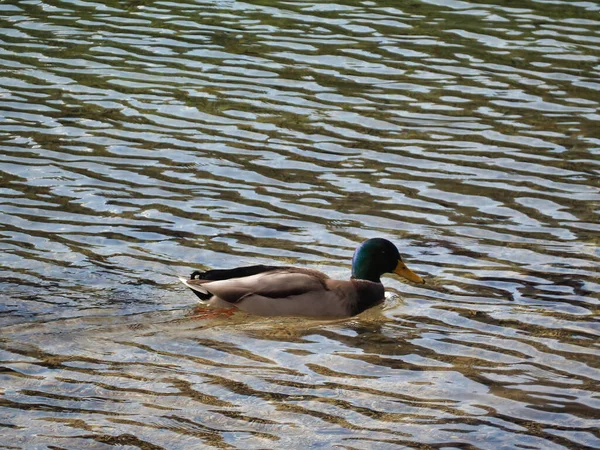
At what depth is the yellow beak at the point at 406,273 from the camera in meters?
10.5

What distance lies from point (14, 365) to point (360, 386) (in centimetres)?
224

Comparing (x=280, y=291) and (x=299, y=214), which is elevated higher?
(x=299, y=214)

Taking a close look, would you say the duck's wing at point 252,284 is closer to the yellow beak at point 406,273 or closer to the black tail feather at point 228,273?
the black tail feather at point 228,273

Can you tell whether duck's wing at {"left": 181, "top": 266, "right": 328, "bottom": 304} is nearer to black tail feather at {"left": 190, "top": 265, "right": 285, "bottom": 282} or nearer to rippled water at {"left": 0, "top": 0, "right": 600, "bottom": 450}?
black tail feather at {"left": 190, "top": 265, "right": 285, "bottom": 282}

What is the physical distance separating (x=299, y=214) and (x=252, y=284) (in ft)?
6.81

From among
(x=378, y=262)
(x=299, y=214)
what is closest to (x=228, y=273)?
(x=378, y=262)

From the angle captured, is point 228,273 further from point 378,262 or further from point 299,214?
point 299,214

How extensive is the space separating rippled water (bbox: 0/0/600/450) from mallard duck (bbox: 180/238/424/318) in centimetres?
13

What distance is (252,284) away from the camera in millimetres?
10016

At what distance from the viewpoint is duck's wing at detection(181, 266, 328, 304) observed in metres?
9.96

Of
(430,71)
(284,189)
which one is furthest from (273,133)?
(430,71)

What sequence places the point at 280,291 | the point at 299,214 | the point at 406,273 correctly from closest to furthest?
the point at 280,291 < the point at 406,273 < the point at 299,214

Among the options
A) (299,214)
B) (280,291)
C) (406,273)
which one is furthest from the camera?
(299,214)

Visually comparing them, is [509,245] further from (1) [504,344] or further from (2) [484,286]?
(1) [504,344]
